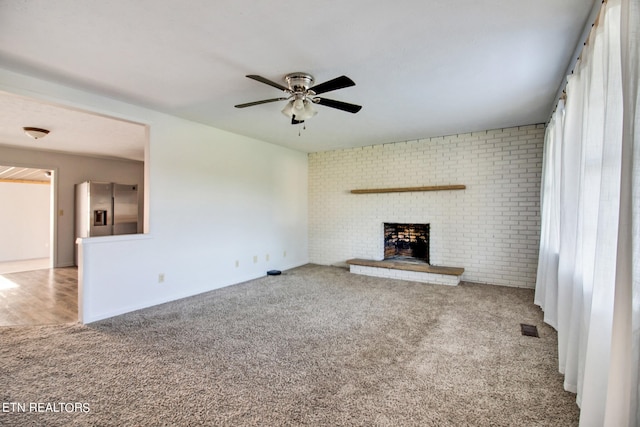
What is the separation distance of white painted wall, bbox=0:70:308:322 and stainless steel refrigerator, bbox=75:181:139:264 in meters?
3.24

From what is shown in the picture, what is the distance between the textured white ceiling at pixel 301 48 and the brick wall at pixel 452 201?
1.28 metres

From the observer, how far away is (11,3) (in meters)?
1.87

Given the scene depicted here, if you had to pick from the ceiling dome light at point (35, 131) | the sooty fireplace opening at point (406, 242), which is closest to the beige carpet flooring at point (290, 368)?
the sooty fireplace opening at point (406, 242)

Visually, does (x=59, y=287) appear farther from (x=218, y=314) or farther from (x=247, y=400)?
(x=247, y=400)

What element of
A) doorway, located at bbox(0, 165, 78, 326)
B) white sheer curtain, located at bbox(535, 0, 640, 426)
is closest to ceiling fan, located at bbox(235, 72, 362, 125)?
white sheer curtain, located at bbox(535, 0, 640, 426)

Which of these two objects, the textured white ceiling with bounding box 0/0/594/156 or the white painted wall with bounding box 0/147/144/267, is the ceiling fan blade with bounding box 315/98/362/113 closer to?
the textured white ceiling with bounding box 0/0/594/156

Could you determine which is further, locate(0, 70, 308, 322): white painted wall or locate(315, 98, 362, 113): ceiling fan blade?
locate(0, 70, 308, 322): white painted wall

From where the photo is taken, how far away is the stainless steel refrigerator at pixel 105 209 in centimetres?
620

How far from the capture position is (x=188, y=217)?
4387 mm

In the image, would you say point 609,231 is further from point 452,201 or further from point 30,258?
point 30,258

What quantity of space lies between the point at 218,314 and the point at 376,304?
200 centimetres

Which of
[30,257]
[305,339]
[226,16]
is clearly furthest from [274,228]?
[30,257]

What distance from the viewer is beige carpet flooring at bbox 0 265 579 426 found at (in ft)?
5.89

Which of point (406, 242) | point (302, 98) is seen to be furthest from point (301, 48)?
point (406, 242)
